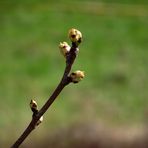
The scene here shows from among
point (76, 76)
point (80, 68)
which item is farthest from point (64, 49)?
point (80, 68)

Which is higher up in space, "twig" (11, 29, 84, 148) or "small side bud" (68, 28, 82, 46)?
"small side bud" (68, 28, 82, 46)

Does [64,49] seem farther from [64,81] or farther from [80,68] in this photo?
[80,68]

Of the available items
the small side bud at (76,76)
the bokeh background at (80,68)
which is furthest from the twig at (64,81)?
the bokeh background at (80,68)

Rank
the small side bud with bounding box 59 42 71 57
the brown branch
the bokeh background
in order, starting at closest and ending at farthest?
the brown branch → the small side bud with bounding box 59 42 71 57 → the bokeh background

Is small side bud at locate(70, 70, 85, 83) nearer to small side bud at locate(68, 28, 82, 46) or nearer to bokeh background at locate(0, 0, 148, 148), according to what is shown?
small side bud at locate(68, 28, 82, 46)

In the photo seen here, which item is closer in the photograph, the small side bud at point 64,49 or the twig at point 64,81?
the twig at point 64,81

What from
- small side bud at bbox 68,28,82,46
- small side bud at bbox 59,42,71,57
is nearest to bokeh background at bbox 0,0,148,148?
small side bud at bbox 59,42,71,57

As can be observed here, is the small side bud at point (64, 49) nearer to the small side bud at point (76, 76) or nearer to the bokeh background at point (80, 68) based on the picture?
the small side bud at point (76, 76)

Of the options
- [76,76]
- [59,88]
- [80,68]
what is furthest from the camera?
[80,68]
